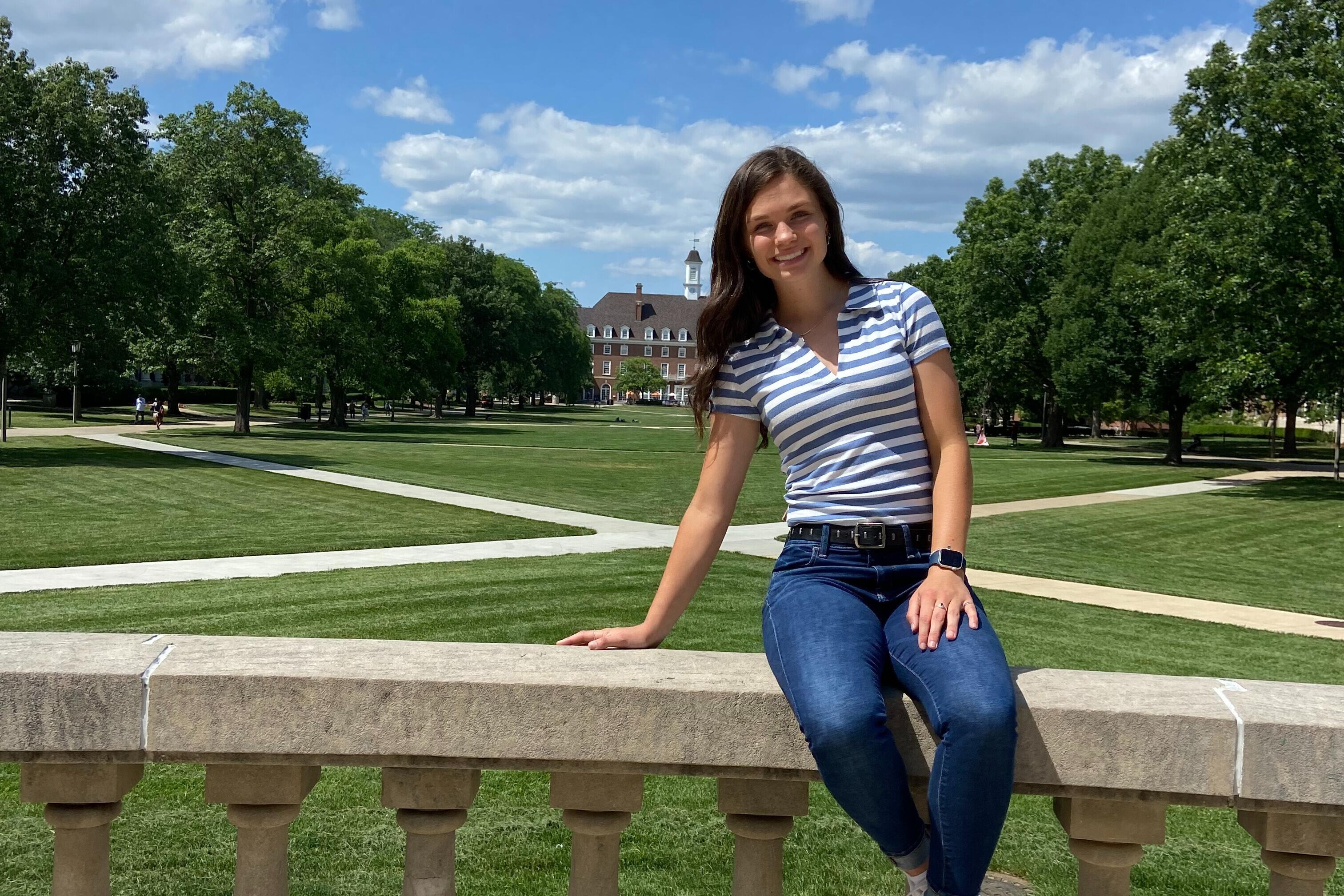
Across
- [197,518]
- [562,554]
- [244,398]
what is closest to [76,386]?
[244,398]

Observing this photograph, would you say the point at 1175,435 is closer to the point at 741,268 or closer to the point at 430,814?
the point at 741,268

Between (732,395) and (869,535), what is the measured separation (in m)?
0.54

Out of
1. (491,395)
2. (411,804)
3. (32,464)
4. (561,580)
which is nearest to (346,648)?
(411,804)

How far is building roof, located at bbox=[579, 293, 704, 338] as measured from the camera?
6481 inches

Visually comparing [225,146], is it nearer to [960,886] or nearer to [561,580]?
[561,580]

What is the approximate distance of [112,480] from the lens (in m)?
22.6

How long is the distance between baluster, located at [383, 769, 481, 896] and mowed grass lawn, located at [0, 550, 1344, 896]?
1.89 metres

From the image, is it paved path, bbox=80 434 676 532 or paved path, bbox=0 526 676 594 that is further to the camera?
paved path, bbox=80 434 676 532

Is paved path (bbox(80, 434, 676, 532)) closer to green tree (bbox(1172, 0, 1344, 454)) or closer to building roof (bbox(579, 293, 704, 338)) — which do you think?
green tree (bbox(1172, 0, 1344, 454))

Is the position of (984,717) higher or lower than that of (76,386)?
lower

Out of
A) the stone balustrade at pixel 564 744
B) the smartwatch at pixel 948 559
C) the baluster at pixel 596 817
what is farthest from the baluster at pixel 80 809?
the smartwatch at pixel 948 559

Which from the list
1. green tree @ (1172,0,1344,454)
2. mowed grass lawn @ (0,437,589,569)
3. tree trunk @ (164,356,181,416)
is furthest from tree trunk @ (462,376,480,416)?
green tree @ (1172,0,1344,454)

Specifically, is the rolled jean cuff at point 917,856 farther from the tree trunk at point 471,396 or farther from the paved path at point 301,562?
the tree trunk at point 471,396

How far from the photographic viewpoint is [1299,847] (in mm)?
2236
